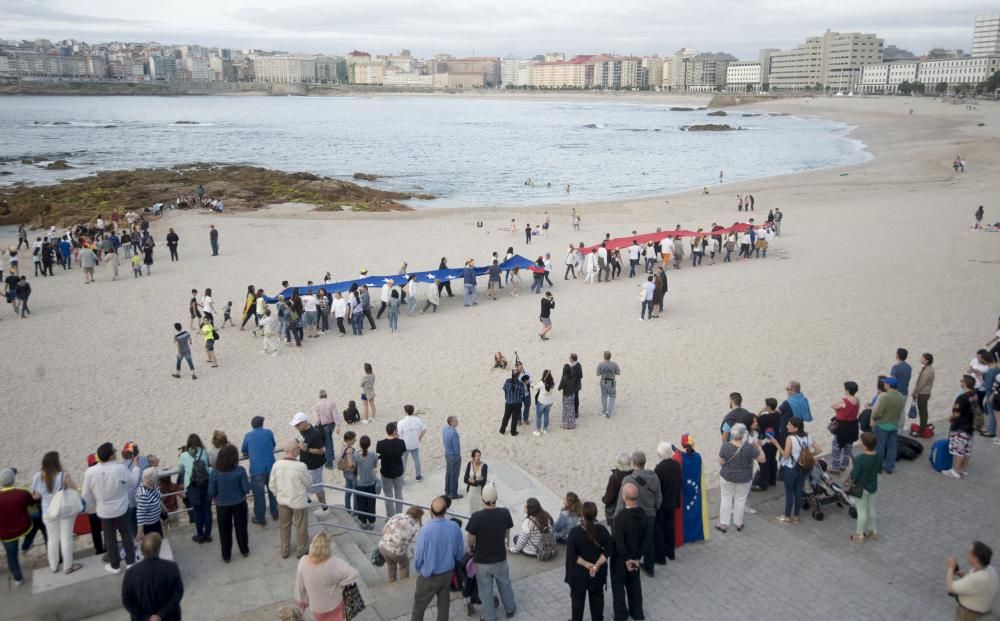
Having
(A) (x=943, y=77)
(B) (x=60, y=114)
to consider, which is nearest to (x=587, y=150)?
(B) (x=60, y=114)

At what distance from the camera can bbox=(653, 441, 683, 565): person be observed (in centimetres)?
806

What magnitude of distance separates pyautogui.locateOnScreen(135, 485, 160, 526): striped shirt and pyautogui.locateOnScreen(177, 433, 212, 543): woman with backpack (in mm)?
374

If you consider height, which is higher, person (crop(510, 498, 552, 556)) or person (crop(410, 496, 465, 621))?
person (crop(410, 496, 465, 621))

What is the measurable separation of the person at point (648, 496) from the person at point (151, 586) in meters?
4.23

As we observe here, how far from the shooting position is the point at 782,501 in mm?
9656

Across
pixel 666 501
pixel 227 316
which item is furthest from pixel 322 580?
pixel 227 316

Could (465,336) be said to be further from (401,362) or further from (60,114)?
(60,114)

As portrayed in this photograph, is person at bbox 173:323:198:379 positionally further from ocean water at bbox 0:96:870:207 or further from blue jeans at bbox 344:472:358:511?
ocean water at bbox 0:96:870:207

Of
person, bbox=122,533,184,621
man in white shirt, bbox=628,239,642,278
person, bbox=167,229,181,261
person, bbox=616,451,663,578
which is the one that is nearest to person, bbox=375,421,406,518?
person, bbox=616,451,663,578

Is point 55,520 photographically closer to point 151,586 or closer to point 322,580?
point 151,586

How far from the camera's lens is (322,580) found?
19.9 feet

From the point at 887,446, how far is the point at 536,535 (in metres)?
5.59

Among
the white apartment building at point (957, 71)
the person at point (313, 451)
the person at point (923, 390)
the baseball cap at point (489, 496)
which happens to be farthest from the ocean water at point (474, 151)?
the white apartment building at point (957, 71)

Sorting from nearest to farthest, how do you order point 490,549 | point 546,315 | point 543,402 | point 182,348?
point 490,549, point 543,402, point 182,348, point 546,315
